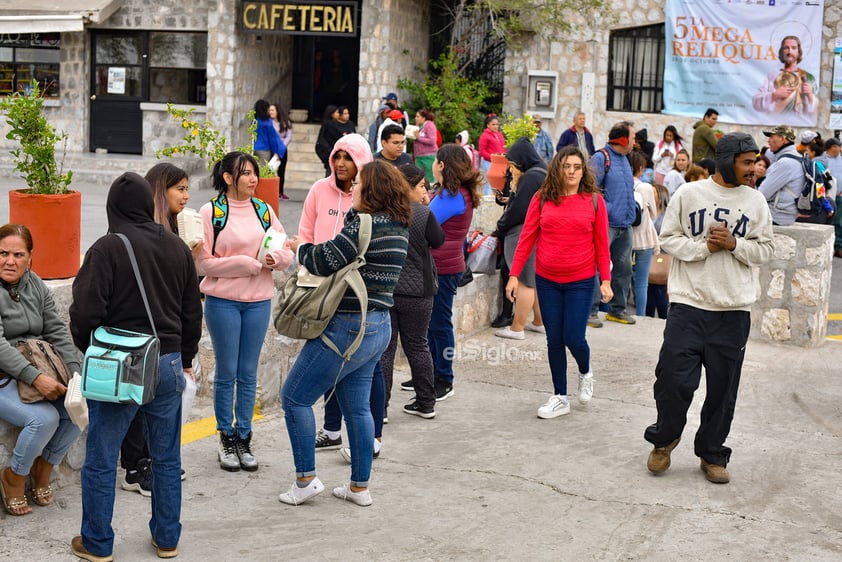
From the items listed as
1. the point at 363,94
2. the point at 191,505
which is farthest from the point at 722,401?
the point at 363,94

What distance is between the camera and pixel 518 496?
6.26m

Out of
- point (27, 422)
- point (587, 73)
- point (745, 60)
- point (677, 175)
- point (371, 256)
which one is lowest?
point (27, 422)

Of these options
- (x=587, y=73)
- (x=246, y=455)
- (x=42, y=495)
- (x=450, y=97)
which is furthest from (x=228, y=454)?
(x=587, y=73)

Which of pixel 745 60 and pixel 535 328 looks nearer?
pixel 535 328

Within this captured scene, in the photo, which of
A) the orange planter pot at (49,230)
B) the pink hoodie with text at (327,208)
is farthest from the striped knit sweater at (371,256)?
the orange planter pot at (49,230)

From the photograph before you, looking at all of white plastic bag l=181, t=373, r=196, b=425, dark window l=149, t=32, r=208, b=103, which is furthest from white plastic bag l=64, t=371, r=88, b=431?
dark window l=149, t=32, r=208, b=103

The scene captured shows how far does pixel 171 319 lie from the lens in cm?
518

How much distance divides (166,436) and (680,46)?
58.4ft

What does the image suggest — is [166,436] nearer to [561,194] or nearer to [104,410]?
[104,410]

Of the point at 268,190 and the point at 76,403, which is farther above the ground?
the point at 268,190

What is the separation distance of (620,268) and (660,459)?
4.21m

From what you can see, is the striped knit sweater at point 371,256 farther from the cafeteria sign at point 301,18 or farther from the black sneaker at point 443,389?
the cafeteria sign at point 301,18

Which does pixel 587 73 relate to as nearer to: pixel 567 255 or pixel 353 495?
pixel 567 255

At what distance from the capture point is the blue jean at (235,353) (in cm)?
635
